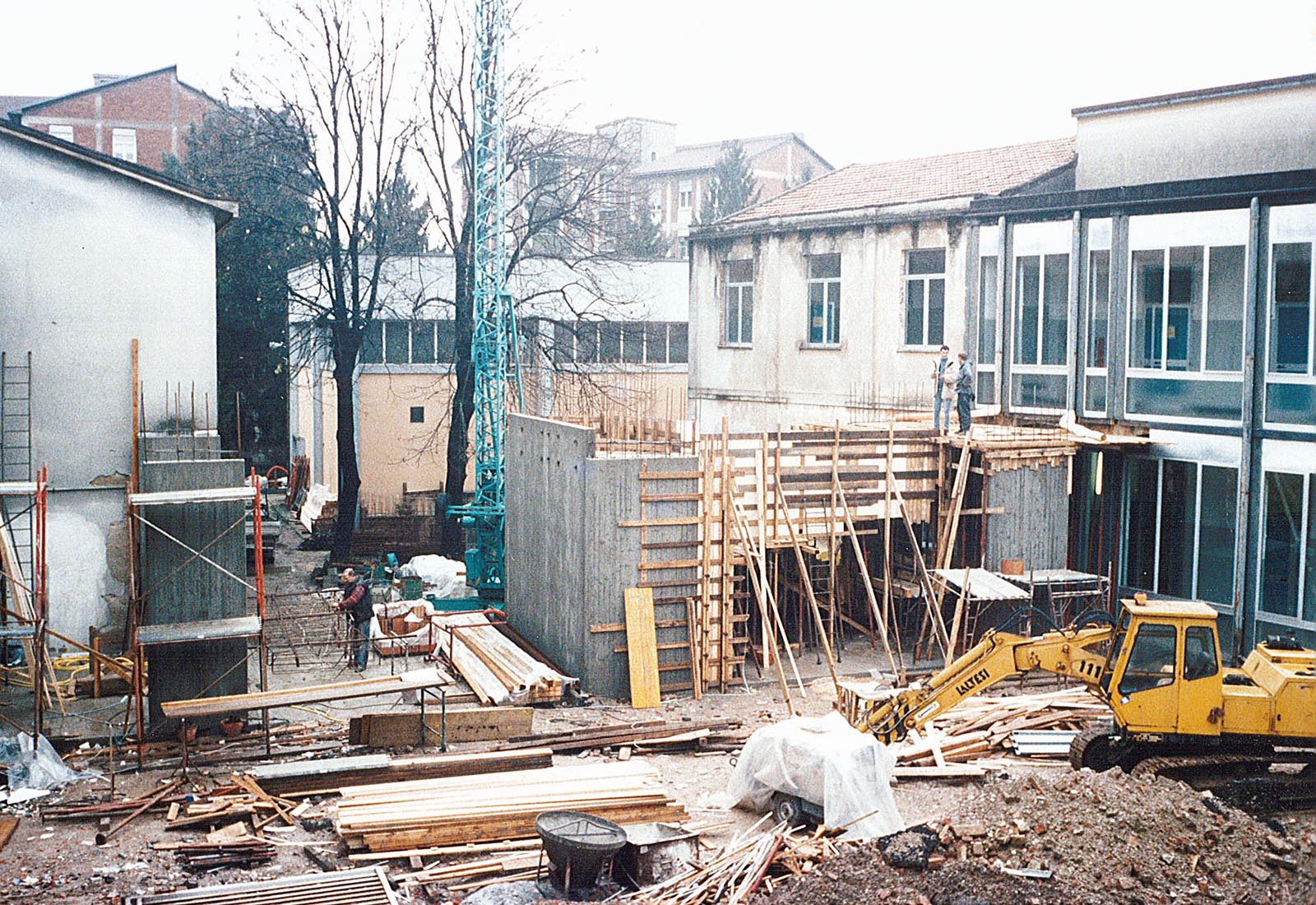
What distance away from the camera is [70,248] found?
17359mm

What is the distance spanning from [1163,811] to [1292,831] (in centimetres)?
169

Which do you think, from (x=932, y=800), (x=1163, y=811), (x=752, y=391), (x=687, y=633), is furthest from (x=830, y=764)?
(x=752, y=391)

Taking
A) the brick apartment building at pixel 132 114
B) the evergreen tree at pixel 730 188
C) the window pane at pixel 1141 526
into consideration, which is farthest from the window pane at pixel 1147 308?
the evergreen tree at pixel 730 188

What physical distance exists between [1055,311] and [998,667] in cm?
985

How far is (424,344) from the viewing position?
113ft

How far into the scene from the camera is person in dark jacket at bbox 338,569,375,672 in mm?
18234

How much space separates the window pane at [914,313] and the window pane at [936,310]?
23cm

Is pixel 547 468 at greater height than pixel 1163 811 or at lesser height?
greater

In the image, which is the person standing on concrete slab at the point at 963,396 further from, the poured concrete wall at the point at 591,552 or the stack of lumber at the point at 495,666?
the stack of lumber at the point at 495,666

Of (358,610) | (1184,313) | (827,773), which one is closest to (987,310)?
(1184,313)

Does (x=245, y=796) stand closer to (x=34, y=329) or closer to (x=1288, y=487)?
(x=34, y=329)

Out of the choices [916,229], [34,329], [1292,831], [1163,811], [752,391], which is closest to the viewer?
[1163,811]

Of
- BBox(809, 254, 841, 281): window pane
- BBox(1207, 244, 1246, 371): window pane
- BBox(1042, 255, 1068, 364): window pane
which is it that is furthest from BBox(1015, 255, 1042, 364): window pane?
BBox(809, 254, 841, 281): window pane

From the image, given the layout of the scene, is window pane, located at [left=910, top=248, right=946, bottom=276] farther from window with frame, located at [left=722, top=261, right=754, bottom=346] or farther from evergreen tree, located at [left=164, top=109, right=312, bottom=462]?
evergreen tree, located at [left=164, top=109, right=312, bottom=462]
